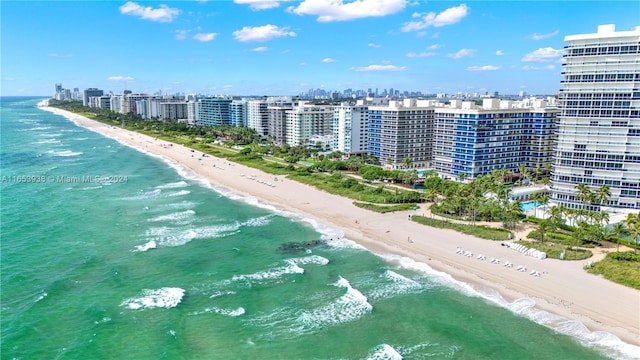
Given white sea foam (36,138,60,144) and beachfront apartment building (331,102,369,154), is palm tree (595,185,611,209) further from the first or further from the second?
white sea foam (36,138,60,144)

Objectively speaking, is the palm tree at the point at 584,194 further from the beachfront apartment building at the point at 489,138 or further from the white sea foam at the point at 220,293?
the white sea foam at the point at 220,293

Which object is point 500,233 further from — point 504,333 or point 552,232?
point 504,333

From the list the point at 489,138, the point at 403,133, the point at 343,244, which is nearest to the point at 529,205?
the point at 489,138

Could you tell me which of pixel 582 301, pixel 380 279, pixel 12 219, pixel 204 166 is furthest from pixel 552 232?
pixel 204 166

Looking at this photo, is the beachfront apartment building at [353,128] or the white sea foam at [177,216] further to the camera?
the beachfront apartment building at [353,128]

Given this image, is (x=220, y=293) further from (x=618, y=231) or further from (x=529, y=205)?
(x=529, y=205)

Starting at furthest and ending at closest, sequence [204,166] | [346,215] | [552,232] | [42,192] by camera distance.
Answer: [204,166], [42,192], [346,215], [552,232]

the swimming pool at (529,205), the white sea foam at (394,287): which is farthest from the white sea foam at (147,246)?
the swimming pool at (529,205)
